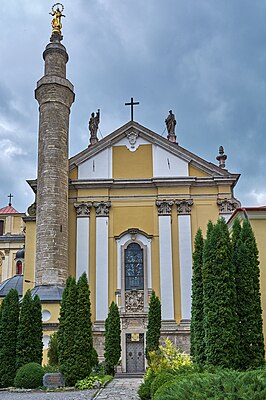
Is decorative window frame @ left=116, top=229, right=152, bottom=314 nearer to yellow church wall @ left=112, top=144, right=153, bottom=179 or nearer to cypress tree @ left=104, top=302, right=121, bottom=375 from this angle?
cypress tree @ left=104, top=302, right=121, bottom=375

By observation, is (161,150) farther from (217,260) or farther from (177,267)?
(217,260)

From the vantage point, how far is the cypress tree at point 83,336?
18766 millimetres

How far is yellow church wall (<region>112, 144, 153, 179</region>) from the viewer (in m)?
29.0

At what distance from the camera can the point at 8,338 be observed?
20.2 metres

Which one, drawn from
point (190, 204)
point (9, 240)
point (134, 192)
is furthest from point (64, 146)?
point (9, 240)

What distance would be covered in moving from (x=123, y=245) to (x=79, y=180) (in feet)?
13.3

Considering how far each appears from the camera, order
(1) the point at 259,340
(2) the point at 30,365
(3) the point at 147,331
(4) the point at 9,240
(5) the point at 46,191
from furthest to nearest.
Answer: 1. (4) the point at 9,240
2. (5) the point at 46,191
3. (3) the point at 147,331
4. (2) the point at 30,365
5. (1) the point at 259,340

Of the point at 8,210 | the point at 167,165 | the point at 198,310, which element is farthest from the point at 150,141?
the point at 8,210

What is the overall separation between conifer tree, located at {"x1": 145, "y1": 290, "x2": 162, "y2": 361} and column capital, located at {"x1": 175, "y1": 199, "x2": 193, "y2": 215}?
17.7 ft

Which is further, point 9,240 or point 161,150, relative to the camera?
point 9,240

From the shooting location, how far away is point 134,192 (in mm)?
28609

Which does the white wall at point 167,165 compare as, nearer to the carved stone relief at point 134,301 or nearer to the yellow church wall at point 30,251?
the carved stone relief at point 134,301

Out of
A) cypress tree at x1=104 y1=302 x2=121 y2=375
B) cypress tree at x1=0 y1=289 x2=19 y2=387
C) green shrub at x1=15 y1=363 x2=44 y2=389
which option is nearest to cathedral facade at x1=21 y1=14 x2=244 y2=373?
cypress tree at x1=104 y1=302 x2=121 y2=375

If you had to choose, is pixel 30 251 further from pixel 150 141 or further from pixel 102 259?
pixel 150 141
